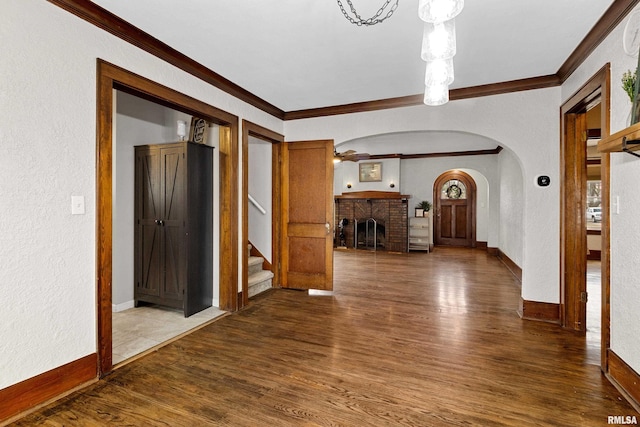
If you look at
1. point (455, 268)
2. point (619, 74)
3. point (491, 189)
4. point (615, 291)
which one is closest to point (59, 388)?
point (615, 291)

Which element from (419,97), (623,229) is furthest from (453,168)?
(623,229)

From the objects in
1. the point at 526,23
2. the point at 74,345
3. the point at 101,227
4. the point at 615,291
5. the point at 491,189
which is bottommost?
the point at 74,345

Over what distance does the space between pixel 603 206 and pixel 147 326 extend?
411 centimetres

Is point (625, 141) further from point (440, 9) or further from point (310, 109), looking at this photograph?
point (310, 109)

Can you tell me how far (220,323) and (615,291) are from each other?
3.31 metres

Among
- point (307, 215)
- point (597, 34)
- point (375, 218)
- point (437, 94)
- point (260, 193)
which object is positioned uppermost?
point (597, 34)

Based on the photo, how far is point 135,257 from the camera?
3.70 metres

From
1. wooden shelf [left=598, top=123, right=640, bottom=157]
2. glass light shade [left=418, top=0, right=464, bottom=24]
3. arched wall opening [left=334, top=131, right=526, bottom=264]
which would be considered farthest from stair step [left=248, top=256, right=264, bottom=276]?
wooden shelf [left=598, top=123, right=640, bottom=157]

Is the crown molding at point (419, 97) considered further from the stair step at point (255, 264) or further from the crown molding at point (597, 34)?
the stair step at point (255, 264)

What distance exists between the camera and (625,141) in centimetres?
171

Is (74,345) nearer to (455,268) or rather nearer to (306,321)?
(306,321)

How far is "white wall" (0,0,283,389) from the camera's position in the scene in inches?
69.3

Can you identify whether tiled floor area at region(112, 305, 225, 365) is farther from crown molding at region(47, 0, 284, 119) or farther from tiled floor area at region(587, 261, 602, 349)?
tiled floor area at region(587, 261, 602, 349)

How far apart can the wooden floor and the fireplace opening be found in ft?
15.6
